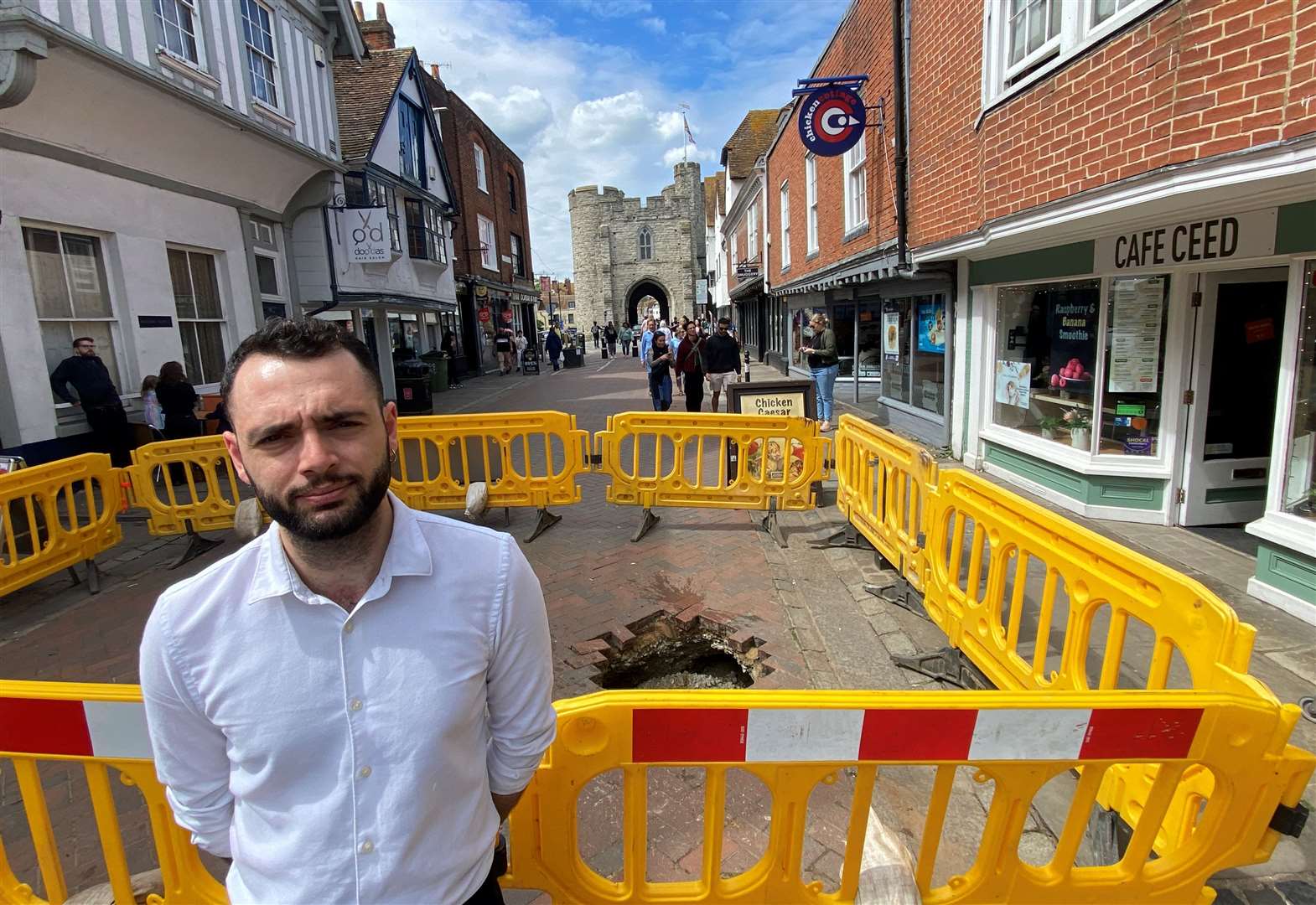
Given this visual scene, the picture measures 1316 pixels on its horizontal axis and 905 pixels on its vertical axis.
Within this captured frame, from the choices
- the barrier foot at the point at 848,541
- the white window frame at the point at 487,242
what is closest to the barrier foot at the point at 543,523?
the barrier foot at the point at 848,541

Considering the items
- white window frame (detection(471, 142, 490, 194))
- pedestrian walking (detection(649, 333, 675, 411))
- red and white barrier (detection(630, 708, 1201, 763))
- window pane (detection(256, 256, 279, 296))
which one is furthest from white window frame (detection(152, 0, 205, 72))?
white window frame (detection(471, 142, 490, 194))

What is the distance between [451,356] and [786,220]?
36.6 feet

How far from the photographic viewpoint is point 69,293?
8039 mm

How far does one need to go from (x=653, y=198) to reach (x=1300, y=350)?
2009 inches

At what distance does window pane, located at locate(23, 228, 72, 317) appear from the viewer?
7547mm

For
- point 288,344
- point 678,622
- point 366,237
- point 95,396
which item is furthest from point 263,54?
point 288,344

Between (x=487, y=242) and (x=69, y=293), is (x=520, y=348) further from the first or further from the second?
(x=69, y=293)

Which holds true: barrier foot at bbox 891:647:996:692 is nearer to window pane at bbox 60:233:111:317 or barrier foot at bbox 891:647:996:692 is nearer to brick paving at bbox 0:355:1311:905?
brick paving at bbox 0:355:1311:905

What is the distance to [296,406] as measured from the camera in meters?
1.27

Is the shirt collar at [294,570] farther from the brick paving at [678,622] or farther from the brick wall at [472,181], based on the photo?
the brick wall at [472,181]

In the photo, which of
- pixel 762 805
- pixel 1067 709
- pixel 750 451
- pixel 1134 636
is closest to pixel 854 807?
pixel 1067 709

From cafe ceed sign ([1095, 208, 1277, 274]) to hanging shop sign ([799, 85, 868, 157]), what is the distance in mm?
4769

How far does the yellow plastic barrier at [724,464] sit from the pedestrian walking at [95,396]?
5.70m

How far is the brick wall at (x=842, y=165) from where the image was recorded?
961 centimetres
